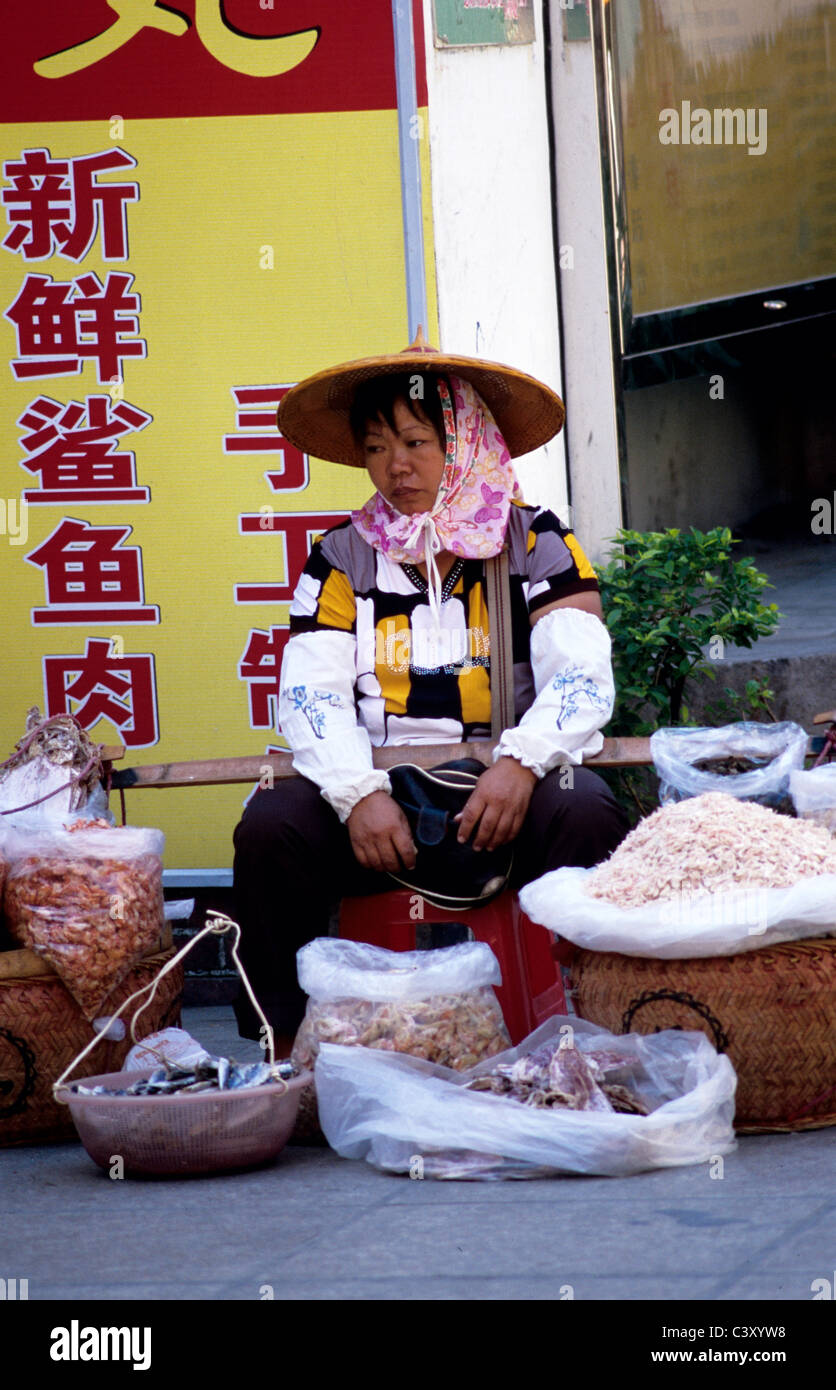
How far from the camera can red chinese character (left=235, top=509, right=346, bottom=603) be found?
13.6ft

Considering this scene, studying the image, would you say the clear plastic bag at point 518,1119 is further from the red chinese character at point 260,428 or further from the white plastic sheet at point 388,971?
the red chinese character at point 260,428

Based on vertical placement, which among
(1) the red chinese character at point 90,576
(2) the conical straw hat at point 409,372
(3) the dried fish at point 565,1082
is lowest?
(3) the dried fish at point 565,1082

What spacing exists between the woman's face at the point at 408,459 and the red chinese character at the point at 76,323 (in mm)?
1195

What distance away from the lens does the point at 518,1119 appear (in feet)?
7.93

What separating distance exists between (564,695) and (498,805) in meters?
0.26

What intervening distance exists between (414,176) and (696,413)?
9.38ft

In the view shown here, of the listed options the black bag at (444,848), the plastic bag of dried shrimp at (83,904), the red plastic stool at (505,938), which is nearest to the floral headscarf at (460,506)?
the black bag at (444,848)

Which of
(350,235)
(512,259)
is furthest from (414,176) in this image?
(512,259)

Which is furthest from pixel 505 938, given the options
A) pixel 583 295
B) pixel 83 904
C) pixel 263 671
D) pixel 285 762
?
pixel 583 295

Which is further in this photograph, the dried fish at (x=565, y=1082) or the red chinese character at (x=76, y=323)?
the red chinese character at (x=76, y=323)

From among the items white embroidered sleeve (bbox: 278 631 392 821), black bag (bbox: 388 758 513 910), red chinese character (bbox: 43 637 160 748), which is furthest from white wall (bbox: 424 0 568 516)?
black bag (bbox: 388 758 513 910)

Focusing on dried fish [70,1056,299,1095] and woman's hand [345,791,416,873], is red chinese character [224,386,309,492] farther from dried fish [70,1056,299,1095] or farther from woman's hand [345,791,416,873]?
dried fish [70,1056,299,1095]

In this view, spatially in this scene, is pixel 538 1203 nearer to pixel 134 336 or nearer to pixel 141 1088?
pixel 141 1088

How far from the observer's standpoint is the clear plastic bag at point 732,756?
301 cm
